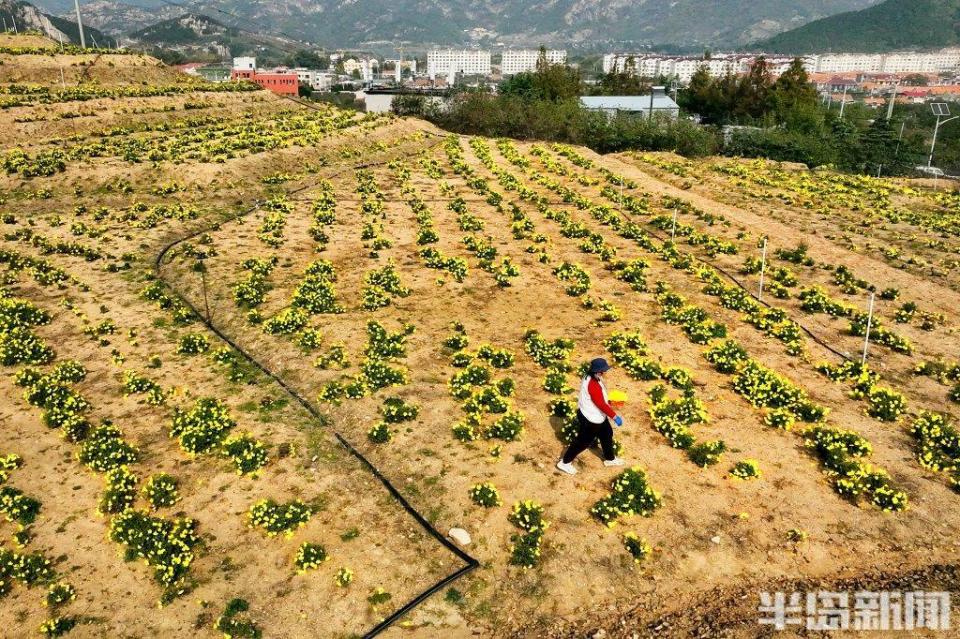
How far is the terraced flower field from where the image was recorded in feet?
30.9

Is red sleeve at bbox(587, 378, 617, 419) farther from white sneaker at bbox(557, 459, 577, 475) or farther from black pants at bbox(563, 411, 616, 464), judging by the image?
white sneaker at bbox(557, 459, 577, 475)

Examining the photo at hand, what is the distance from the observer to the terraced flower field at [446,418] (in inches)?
370

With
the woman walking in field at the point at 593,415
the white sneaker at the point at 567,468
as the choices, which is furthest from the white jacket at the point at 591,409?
the white sneaker at the point at 567,468

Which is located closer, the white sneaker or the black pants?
the black pants

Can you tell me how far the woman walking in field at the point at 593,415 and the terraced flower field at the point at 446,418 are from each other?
1.98 ft

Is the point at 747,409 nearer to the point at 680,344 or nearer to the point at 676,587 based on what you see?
the point at 680,344

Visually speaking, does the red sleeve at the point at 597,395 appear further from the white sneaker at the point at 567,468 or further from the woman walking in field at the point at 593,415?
the white sneaker at the point at 567,468

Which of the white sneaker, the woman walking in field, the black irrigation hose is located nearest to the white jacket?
the woman walking in field

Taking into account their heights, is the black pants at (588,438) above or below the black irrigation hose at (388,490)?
above

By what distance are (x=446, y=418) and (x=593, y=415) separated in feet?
12.3

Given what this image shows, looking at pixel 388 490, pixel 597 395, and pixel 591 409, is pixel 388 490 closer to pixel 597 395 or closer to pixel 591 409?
pixel 591 409

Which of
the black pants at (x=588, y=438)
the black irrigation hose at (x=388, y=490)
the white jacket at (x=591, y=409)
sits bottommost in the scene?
the black irrigation hose at (x=388, y=490)

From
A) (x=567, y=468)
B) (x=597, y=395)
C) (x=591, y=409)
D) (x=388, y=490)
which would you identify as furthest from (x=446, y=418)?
(x=597, y=395)

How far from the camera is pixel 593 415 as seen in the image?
37.0 feet
